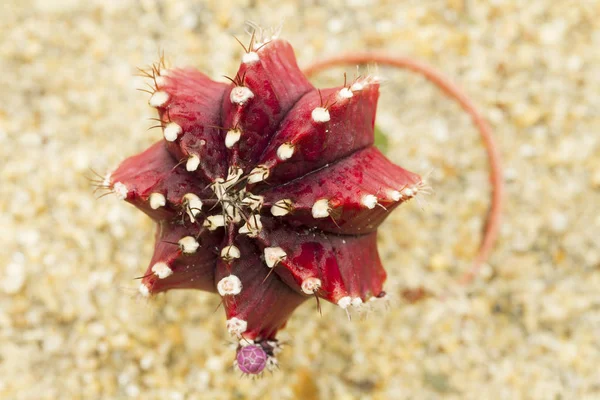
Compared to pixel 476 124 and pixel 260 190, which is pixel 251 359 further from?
pixel 476 124

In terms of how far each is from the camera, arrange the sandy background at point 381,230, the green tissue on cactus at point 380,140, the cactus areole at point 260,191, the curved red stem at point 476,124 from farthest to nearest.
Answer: the curved red stem at point 476,124
the sandy background at point 381,230
the green tissue on cactus at point 380,140
the cactus areole at point 260,191

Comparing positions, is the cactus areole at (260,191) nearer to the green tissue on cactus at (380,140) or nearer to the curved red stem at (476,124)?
the green tissue on cactus at (380,140)

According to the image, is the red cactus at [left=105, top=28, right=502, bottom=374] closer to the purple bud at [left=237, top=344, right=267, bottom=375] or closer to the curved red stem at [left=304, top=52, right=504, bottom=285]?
the purple bud at [left=237, top=344, right=267, bottom=375]

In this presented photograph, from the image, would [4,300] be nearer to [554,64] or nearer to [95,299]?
[95,299]

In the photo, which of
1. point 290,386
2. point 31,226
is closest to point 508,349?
point 290,386

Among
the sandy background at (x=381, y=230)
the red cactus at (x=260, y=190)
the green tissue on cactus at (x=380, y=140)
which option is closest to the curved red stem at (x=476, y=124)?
the sandy background at (x=381, y=230)

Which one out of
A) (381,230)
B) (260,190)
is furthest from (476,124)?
(260,190)
